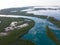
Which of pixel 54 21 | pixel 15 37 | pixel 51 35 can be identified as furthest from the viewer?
pixel 54 21

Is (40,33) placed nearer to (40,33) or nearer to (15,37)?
(40,33)

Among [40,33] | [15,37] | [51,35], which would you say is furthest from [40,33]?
[15,37]

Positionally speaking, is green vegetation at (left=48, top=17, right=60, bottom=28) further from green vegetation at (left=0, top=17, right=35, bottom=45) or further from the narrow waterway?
green vegetation at (left=0, top=17, right=35, bottom=45)

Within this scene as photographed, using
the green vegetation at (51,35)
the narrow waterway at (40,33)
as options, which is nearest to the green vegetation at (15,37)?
the narrow waterway at (40,33)

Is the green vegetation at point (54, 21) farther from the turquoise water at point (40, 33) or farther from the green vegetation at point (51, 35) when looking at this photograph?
the green vegetation at point (51, 35)

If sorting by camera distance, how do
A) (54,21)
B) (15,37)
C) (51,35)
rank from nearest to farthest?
(15,37) < (51,35) < (54,21)

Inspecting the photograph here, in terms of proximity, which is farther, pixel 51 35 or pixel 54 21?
pixel 54 21

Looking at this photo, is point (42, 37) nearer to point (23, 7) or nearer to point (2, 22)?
point (2, 22)

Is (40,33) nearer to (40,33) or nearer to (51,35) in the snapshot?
(40,33)

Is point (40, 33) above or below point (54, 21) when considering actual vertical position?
below

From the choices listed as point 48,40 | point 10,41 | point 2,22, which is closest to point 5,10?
point 2,22

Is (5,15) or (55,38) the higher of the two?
(5,15)
